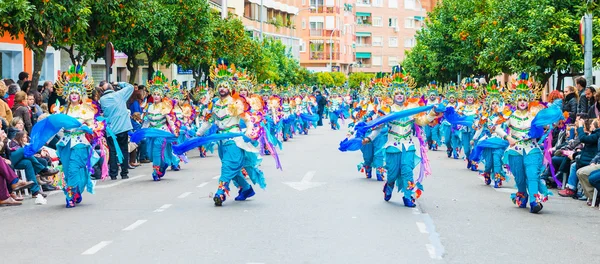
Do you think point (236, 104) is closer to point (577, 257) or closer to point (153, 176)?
point (153, 176)

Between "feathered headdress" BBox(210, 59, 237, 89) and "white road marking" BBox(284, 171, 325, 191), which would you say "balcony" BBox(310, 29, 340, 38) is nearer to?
"white road marking" BBox(284, 171, 325, 191)

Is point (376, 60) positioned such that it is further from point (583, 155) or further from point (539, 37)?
point (583, 155)

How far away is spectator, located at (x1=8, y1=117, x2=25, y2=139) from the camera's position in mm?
17328

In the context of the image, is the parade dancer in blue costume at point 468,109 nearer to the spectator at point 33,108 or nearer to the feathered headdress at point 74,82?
the spectator at point 33,108

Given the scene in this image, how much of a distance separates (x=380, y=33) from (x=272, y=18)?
41.4 meters

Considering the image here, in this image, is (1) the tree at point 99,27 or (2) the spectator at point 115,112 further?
(1) the tree at point 99,27

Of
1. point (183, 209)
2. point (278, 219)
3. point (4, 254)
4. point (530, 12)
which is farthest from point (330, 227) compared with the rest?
point (530, 12)

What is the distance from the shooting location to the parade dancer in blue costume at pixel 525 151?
14586mm

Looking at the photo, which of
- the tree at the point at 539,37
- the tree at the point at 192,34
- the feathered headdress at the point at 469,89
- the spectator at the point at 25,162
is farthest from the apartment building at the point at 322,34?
the spectator at the point at 25,162

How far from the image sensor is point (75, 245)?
1117 cm

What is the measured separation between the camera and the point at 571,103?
22.1m

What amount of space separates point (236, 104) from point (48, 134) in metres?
2.87

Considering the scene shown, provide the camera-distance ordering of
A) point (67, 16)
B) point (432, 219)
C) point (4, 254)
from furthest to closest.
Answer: point (67, 16), point (432, 219), point (4, 254)

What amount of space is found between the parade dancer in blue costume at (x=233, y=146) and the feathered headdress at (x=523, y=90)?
384 centimetres
